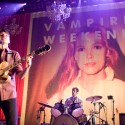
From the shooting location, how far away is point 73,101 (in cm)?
636

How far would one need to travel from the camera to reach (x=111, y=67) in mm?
6570

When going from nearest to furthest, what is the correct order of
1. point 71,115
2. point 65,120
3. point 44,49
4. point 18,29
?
1. point 44,49
2. point 65,120
3. point 71,115
4. point 18,29

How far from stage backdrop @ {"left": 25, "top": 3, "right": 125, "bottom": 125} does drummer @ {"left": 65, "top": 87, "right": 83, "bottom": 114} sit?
0.93 feet

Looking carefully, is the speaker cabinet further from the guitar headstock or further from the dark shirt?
the dark shirt

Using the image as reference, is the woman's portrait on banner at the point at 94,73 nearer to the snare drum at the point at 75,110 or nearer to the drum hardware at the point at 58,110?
the snare drum at the point at 75,110

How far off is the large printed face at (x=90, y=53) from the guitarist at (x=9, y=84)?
158 inches

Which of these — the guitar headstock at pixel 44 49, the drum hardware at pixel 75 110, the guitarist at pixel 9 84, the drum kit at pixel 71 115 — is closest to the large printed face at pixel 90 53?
the drum kit at pixel 71 115

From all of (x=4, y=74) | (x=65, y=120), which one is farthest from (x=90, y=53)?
(x=4, y=74)

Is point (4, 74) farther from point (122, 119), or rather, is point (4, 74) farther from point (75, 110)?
point (122, 119)

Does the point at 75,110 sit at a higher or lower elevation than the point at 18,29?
lower

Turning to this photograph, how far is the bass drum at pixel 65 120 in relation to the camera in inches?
218

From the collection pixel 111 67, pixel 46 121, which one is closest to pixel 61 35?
→ pixel 111 67

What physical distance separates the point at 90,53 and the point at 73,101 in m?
1.44

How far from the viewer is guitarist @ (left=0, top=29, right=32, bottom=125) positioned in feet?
8.14
